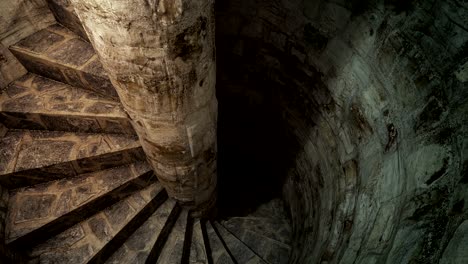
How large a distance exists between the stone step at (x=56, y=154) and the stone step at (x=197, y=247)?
1.51 m

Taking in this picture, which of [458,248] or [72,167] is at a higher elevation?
[458,248]

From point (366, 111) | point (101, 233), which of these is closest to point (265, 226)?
point (101, 233)

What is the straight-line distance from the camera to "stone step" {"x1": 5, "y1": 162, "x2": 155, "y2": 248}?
9.58 ft

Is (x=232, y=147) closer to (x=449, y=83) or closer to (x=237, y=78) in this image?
(x=237, y=78)

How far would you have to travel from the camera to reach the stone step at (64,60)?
319cm

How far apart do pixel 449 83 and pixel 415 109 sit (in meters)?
0.30

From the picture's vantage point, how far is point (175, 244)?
381 centimetres

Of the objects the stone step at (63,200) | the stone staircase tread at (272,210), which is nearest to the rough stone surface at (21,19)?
the stone step at (63,200)

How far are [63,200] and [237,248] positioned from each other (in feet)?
8.46

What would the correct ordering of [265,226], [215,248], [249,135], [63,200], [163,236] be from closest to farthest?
[63,200], [163,236], [215,248], [265,226], [249,135]

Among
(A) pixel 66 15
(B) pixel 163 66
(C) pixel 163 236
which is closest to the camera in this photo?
(B) pixel 163 66

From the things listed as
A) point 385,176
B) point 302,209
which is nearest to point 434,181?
point 385,176

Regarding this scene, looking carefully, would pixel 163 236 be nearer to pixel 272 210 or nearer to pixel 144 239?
pixel 144 239

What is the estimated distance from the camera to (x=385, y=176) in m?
2.23
